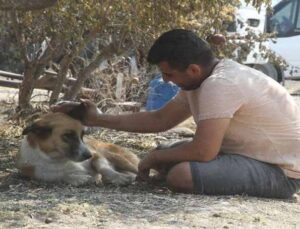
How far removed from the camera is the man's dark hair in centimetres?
500

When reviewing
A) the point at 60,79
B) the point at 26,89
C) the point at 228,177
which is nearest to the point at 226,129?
the point at 228,177

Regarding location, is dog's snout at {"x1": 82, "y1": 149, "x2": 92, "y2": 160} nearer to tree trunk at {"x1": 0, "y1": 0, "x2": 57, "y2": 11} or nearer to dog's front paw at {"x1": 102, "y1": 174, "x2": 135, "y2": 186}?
dog's front paw at {"x1": 102, "y1": 174, "x2": 135, "y2": 186}

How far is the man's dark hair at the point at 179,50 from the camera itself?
5.00m

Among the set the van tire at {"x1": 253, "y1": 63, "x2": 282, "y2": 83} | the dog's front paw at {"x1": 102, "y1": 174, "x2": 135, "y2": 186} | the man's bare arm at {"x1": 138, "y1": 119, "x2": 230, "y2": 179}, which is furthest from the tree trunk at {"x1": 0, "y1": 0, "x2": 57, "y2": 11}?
the van tire at {"x1": 253, "y1": 63, "x2": 282, "y2": 83}

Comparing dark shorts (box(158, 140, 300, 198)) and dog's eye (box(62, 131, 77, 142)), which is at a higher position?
dog's eye (box(62, 131, 77, 142))

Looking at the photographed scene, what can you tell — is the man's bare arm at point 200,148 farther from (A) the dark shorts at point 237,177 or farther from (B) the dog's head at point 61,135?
(B) the dog's head at point 61,135

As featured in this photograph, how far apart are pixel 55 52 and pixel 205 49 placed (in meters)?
4.11

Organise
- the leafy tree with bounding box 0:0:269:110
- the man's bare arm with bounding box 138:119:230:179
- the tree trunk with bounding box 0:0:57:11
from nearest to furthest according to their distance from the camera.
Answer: the man's bare arm with bounding box 138:119:230:179
the tree trunk with bounding box 0:0:57:11
the leafy tree with bounding box 0:0:269:110

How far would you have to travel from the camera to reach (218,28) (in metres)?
8.69

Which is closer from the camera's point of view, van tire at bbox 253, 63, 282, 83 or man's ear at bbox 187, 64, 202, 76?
man's ear at bbox 187, 64, 202, 76

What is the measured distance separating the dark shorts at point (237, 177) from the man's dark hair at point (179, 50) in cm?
75

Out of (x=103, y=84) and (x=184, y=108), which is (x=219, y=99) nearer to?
(x=184, y=108)

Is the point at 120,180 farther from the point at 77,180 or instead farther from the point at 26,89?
the point at 26,89

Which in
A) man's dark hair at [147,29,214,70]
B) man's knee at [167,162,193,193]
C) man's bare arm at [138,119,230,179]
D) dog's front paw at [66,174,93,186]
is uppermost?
man's dark hair at [147,29,214,70]
